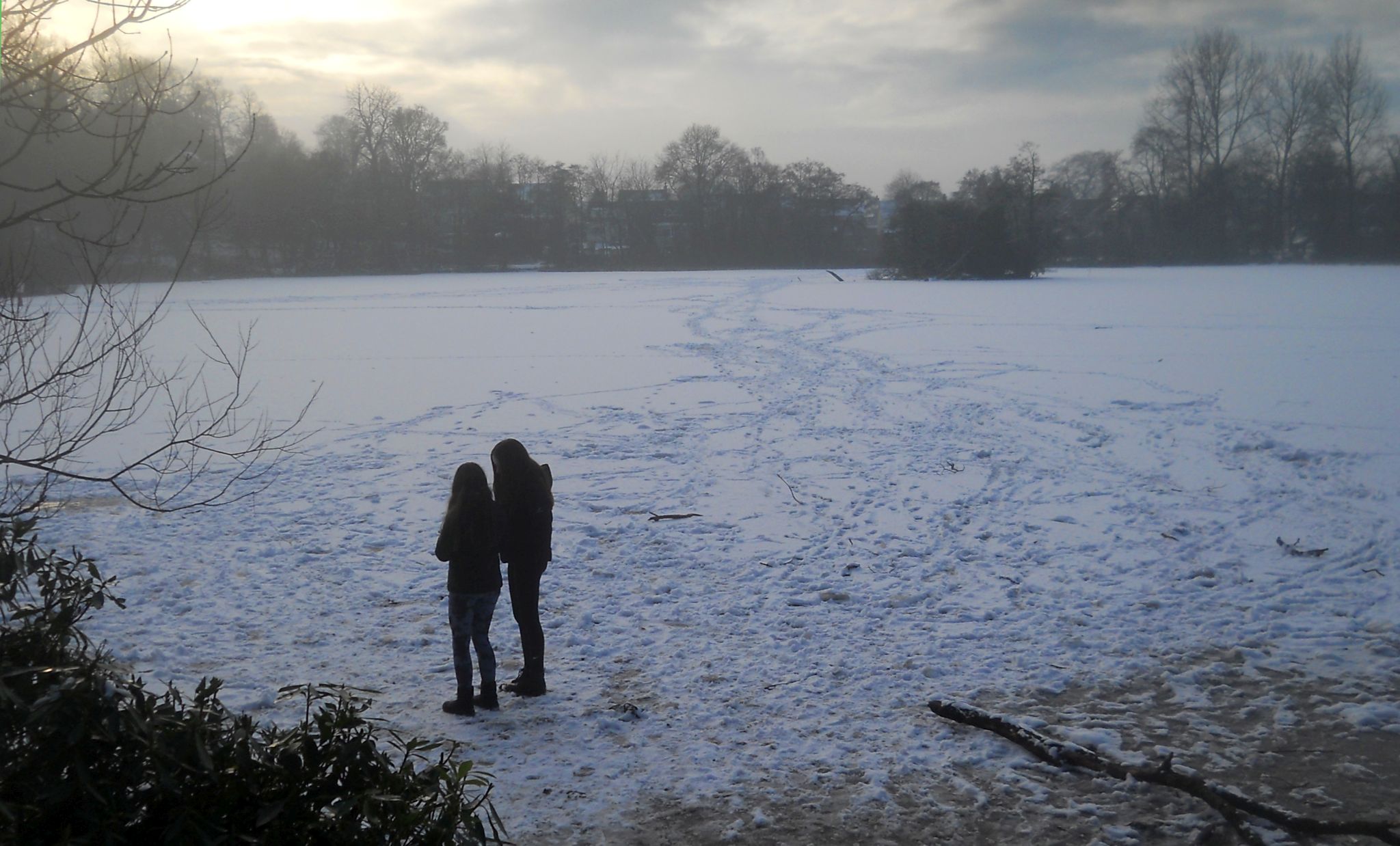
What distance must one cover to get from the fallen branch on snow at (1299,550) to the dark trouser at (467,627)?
6.21 meters

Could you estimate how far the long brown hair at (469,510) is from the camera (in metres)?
4.80

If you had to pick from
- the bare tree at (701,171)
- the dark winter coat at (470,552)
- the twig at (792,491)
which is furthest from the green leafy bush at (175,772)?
the bare tree at (701,171)

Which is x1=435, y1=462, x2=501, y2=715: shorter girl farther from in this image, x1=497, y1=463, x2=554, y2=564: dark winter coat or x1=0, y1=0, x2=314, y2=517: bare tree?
x1=0, y1=0, x2=314, y2=517: bare tree

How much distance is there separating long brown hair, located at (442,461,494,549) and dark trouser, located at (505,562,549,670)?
1.17 feet

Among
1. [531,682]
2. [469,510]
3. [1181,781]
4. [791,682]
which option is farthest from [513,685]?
[1181,781]

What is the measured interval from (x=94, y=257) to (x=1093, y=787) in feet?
54.7

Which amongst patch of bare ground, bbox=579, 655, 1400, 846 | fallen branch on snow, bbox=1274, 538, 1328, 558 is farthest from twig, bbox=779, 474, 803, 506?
patch of bare ground, bbox=579, 655, 1400, 846

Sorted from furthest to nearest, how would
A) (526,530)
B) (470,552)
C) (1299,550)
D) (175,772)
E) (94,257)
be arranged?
(94,257)
(1299,550)
(526,530)
(470,552)
(175,772)

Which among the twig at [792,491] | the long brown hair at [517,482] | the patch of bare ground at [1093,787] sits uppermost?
the long brown hair at [517,482]

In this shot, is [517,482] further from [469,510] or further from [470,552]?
[470,552]

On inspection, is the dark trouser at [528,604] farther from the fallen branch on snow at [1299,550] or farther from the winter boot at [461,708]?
the fallen branch on snow at [1299,550]

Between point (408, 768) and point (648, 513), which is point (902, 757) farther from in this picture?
point (648, 513)

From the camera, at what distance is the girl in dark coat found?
5.01 meters

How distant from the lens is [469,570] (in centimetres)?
480
